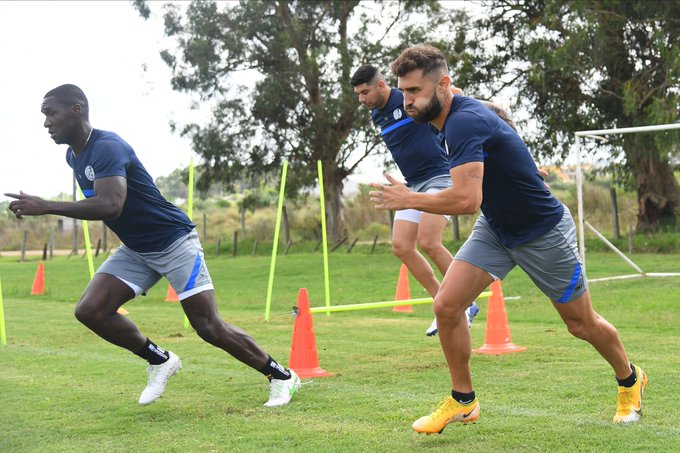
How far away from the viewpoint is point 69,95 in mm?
6191

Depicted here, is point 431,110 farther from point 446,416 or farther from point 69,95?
point 69,95

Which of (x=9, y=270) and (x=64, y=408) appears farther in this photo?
(x=9, y=270)

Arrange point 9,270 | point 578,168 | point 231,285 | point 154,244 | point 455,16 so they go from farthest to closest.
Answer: point 9,270, point 455,16, point 231,285, point 578,168, point 154,244

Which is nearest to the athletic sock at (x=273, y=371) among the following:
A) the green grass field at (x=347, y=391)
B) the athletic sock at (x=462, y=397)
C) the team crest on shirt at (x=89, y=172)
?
the green grass field at (x=347, y=391)

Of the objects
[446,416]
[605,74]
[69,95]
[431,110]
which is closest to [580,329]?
[446,416]

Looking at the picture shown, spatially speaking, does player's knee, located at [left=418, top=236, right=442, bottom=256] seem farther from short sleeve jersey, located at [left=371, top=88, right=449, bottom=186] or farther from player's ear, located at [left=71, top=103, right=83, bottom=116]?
player's ear, located at [left=71, top=103, right=83, bottom=116]

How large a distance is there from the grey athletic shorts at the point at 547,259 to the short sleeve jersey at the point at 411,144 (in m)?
2.61

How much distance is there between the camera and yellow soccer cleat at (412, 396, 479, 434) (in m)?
5.07

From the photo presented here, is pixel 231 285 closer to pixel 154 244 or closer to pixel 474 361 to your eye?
pixel 474 361

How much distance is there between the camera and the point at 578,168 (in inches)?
577

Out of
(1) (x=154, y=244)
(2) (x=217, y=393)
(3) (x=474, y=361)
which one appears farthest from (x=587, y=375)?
(1) (x=154, y=244)

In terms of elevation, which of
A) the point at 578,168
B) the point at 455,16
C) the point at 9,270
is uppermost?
the point at 455,16

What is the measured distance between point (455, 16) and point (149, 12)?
11.6m

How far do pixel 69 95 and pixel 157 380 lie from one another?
6.83ft
